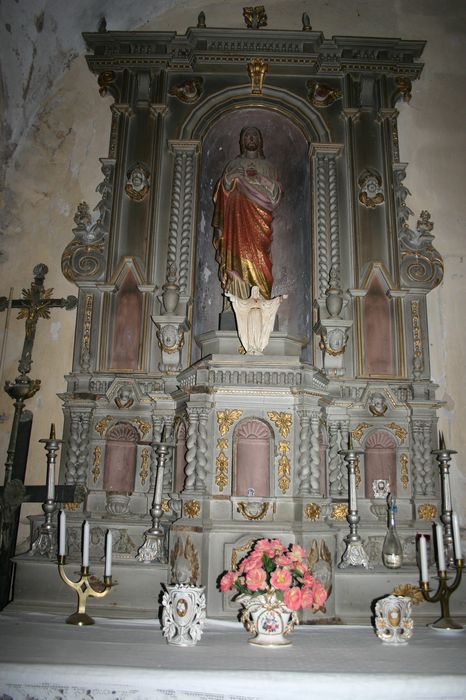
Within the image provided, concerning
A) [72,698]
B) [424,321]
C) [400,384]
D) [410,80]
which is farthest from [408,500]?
[410,80]

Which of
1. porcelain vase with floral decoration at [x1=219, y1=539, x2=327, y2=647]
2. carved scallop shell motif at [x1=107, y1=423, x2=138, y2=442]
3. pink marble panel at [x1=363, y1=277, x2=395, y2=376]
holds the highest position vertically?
pink marble panel at [x1=363, y1=277, x2=395, y2=376]

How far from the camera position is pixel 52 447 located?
627 cm

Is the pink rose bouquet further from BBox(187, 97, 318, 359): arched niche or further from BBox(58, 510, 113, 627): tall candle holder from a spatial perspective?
BBox(187, 97, 318, 359): arched niche

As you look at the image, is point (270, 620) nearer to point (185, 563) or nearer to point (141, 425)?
point (185, 563)

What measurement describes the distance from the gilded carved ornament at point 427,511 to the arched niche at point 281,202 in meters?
2.72

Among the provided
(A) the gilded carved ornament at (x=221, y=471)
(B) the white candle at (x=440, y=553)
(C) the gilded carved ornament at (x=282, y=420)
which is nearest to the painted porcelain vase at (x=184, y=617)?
(B) the white candle at (x=440, y=553)

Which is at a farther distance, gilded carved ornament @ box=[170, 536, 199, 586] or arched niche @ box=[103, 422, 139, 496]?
arched niche @ box=[103, 422, 139, 496]

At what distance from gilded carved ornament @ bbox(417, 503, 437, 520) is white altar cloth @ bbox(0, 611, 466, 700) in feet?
10.2

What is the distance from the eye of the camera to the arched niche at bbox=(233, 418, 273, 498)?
6195 millimetres

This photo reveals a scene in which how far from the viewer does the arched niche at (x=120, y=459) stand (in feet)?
24.6

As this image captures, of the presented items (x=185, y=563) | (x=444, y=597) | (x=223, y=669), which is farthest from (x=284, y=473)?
(x=223, y=669)

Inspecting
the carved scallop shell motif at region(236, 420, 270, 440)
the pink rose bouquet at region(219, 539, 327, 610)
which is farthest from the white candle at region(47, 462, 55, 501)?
the pink rose bouquet at region(219, 539, 327, 610)

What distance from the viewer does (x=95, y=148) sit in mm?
9078

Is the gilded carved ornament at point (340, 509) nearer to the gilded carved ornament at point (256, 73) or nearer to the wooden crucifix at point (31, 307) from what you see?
the wooden crucifix at point (31, 307)
